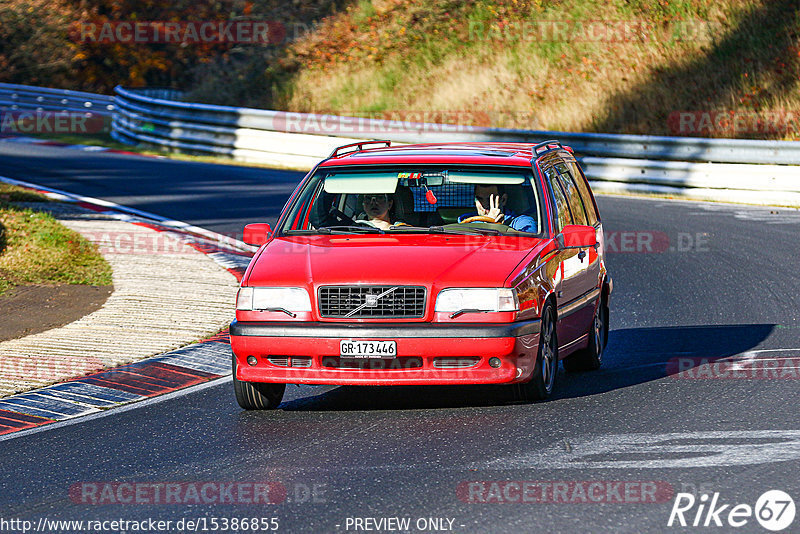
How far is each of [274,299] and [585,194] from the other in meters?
3.64

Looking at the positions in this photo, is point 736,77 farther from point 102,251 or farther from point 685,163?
point 102,251

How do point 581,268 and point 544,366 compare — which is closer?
point 544,366

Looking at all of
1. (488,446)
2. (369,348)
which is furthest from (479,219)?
(488,446)

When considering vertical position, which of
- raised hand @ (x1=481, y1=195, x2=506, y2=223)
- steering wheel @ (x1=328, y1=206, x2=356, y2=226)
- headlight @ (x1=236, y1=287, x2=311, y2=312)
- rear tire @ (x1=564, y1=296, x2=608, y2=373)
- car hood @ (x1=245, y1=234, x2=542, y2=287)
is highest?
raised hand @ (x1=481, y1=195, x2=506, y2=223)

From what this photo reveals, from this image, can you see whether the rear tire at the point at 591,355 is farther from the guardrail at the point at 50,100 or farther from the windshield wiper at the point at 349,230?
the guardrail at the point at 50,100

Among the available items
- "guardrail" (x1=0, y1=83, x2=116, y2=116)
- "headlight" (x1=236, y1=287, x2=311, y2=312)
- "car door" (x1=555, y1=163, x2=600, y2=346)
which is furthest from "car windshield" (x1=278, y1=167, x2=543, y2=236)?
"guardrail" (x1=0, y1=83, x2=116, y2=116)

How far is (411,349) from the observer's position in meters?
7.94

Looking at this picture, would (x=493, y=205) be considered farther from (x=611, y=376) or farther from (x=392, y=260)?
(x=611, y=376)

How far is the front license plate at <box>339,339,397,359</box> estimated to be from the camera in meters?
7.95

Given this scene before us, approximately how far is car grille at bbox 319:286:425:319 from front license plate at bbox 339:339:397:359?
0.59 ft

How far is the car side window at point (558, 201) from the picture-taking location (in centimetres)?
935

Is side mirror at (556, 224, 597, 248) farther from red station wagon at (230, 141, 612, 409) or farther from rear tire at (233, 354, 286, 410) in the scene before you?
rear tire at (233, 354, 286, 410)

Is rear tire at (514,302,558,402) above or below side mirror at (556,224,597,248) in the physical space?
below

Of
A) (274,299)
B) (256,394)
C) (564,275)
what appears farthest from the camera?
(564,275)
